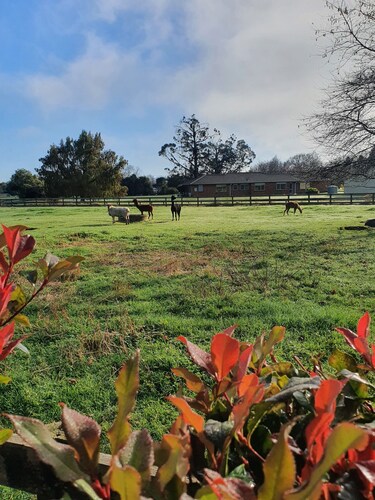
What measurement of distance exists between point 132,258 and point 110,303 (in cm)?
376

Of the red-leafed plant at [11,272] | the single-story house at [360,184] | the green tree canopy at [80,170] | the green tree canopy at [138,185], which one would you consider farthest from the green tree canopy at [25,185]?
the red-leafed plant at [11,272]

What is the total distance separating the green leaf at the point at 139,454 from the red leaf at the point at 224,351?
8.1 inches

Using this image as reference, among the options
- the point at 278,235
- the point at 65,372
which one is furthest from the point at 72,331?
the point at 278,235

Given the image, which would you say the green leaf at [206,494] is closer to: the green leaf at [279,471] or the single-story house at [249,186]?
the green leaf at [279,471]

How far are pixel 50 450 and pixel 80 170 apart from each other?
2134 inches

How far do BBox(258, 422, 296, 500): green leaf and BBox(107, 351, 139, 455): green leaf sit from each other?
0.22 meters

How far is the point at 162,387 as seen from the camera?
325 centimetres

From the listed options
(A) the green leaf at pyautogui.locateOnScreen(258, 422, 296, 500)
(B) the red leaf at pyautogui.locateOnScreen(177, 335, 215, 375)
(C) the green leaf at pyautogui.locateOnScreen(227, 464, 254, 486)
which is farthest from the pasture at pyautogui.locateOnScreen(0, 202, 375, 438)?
(A) the green leaf at pyautogui.locateOnScreen(258, 422, 296, 500)

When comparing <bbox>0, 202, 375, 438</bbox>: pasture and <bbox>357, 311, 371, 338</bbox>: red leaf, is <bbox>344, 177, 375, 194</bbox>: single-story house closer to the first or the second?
<bbox>0, 202, 375, 438</bbox>: pasture

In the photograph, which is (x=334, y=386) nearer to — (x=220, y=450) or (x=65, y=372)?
(x=220, y=450)

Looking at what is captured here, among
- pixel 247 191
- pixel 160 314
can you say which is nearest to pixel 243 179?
pixel 247 191

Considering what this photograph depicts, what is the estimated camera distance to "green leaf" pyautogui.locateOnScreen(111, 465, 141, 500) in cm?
48

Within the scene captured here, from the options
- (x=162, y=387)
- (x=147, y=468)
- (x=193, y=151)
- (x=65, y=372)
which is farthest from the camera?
(x=193, y=151)

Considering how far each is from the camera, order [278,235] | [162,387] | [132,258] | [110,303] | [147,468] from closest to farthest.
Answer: [147,468] < [162,387] < [110,303] < [132,258] < [278,235]
